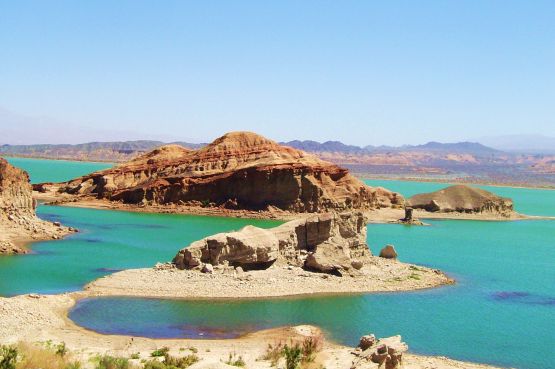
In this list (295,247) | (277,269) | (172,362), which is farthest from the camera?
(295,247)

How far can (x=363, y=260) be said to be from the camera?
Result: 139 feet

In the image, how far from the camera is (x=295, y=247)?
4062cm

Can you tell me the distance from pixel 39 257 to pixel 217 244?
13638 millimetres

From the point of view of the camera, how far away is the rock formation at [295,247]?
3766 centimetres

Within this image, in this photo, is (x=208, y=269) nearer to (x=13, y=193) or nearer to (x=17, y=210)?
(x=13, y=193)

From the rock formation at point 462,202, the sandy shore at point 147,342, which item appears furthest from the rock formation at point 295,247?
the rock formation at point 462,202

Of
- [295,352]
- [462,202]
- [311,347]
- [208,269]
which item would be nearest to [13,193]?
[208,269]

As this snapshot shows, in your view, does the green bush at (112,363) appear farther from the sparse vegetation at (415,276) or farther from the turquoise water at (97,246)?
the sparse vegetation at (415,276)

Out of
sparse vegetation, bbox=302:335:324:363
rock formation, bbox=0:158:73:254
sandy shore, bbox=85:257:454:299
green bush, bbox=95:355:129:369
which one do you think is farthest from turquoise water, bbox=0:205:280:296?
green bush, bbox=95:355:129:369

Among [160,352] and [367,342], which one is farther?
[367,342]

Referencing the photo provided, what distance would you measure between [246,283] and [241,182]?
47891 millimetres

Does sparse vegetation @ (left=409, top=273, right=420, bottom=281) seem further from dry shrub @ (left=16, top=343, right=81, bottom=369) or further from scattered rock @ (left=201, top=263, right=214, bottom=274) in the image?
dry shrub @ (left=16, top=343, right=81, bottom=369)

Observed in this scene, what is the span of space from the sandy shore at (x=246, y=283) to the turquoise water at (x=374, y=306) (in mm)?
1014

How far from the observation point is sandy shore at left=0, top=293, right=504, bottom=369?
23.9 meters
